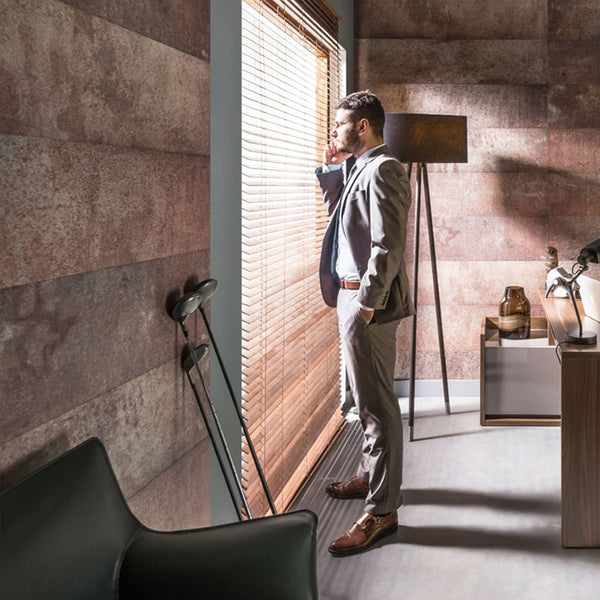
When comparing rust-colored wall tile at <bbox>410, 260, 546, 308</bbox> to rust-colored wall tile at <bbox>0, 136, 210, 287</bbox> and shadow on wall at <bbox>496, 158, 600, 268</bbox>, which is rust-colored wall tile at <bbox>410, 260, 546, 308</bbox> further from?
rust-colored wall tile at <bbox>0, 136, 210, 287</bbox>

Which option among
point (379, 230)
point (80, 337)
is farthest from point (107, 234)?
point (379, 230)

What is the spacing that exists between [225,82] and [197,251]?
1.82 feet

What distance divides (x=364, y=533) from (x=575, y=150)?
120 inches

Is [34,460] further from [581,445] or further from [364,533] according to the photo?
[581,445]

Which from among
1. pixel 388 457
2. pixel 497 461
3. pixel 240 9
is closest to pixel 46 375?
pixel 240 9

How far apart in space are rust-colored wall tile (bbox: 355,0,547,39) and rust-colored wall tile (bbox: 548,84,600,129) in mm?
374

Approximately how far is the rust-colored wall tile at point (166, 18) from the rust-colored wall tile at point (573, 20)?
3.28 m

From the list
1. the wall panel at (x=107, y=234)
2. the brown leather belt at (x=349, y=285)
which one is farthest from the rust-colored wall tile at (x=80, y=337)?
the brown leather belt at (x=349, y=285)

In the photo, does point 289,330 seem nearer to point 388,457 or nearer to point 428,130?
point 388,457

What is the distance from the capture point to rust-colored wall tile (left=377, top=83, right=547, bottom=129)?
4.80 meters

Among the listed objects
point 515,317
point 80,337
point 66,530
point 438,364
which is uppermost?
point 80,337

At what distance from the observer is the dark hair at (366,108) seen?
281cm

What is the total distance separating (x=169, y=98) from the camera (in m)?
1.96

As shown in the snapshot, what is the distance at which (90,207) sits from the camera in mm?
1589
